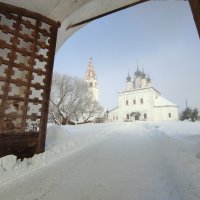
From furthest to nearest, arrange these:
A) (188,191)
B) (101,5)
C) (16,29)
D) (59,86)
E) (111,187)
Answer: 1. (59,86)
2. (101,5)
3. (16,29)
4. (111,187)
5. (188,191)

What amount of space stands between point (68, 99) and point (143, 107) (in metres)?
33.2

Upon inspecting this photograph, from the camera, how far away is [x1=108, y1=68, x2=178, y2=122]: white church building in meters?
53.4

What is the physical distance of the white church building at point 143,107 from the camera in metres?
53.4

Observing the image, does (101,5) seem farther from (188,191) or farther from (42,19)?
(188,191)

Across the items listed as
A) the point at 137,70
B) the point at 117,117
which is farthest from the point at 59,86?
the point at 137,70

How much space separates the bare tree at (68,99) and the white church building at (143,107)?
1006 inches

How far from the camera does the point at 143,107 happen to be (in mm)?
55094

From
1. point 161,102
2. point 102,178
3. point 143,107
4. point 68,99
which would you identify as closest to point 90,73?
point 143,107

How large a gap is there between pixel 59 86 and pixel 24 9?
22.8 meters

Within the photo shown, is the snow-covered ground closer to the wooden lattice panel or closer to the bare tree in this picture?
the wooden lattice panel

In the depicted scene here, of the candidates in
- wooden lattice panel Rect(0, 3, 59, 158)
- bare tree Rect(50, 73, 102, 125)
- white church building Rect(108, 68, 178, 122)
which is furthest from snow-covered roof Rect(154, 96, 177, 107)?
wooden lattice panel Rect(0, 3, 59, 158)

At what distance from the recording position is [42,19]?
4.40 metres

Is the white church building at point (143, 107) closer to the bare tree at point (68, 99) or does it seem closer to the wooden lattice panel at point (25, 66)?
the bare tree at point (68, 99)

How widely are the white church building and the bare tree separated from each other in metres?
25.5
